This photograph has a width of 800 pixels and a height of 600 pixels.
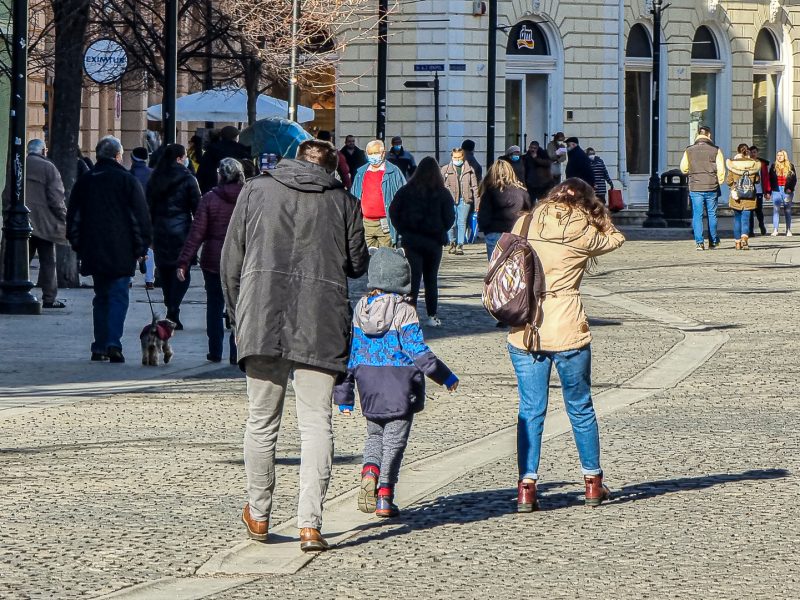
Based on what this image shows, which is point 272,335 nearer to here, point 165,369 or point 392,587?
point 392,587

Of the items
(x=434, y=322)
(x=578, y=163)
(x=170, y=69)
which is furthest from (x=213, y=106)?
(x=434, y=322)

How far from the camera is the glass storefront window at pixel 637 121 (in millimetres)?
45625

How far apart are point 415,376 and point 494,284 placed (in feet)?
2.03

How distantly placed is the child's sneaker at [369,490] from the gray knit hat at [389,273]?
0.82 m

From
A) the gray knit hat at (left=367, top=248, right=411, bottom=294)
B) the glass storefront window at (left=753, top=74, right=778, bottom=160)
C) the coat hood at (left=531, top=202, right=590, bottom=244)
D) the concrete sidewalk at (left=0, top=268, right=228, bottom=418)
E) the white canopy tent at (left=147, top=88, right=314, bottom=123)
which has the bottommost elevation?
the concrete sidewalk at (left=0, top=268, right=228, bottom=418)

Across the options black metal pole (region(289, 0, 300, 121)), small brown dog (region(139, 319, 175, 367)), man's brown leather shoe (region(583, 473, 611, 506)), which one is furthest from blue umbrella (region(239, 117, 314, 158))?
man's brown leather shoe (region(583, 473, 611, 506))

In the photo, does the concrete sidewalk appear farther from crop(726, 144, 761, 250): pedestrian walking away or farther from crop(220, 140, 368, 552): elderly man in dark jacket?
crop(726, 144, 761, 250): pedestrian walking away

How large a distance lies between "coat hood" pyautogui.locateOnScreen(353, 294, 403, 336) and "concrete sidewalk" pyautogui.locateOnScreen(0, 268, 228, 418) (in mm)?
4140

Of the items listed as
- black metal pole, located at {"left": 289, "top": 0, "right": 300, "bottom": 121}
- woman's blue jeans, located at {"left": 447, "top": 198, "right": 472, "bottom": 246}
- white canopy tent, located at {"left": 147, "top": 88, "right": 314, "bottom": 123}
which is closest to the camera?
woman's blue jeans, located at {"left": 447, "top": 198, "right": 472, "bottom": 246}

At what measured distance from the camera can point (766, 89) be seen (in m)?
48.3

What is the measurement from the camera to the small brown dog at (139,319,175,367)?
14.4m

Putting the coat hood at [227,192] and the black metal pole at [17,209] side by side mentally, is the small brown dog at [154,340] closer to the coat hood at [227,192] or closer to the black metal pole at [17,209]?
the coat hood at [227,192]

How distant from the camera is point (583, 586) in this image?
679 cm

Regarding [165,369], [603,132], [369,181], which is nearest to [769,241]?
[603,132]
